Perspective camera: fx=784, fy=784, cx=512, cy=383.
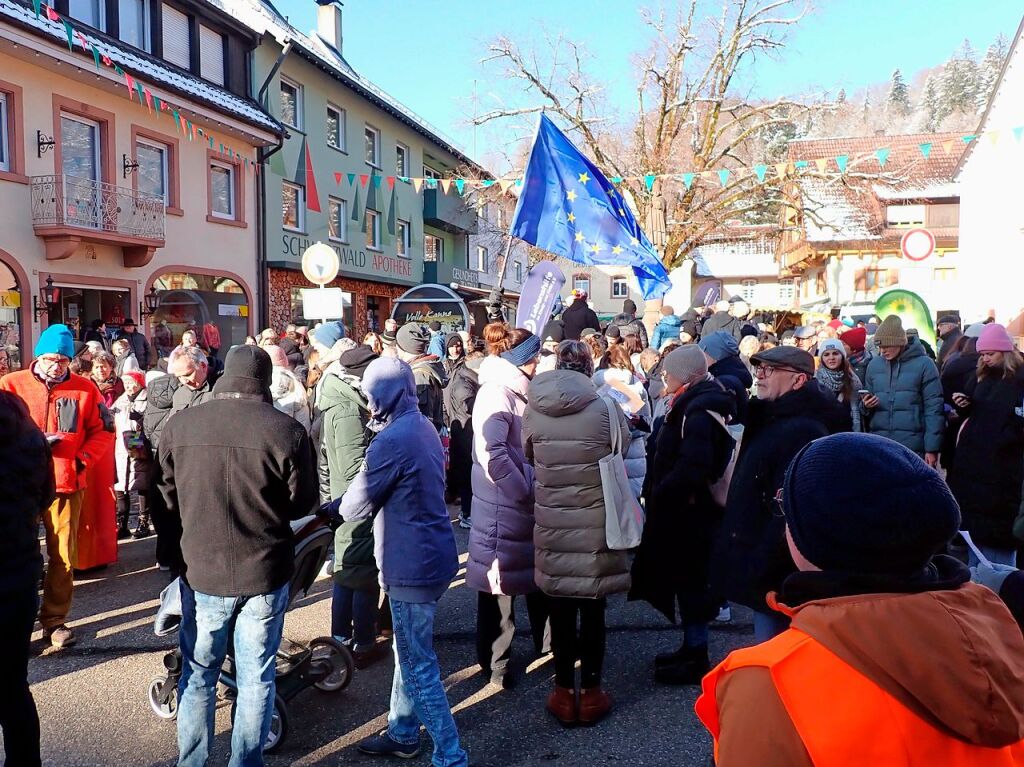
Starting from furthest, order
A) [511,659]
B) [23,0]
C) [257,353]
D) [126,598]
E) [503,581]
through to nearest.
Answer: [23,0] → [126,598] → [511,659] → [503,581] → [257,353]

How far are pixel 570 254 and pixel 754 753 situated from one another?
6980 millimetres

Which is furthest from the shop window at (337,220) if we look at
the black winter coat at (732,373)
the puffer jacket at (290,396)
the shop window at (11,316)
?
the black winter coat at (732,373)

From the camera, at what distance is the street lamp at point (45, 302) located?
1360cm

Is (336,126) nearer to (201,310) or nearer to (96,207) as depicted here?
(201,310)

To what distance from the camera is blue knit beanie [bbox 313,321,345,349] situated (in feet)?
21.9

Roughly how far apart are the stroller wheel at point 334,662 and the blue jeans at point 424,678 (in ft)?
2.51

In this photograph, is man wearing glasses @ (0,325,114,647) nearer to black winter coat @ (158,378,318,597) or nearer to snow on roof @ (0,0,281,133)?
black winter coat @ (158,378,318,597)

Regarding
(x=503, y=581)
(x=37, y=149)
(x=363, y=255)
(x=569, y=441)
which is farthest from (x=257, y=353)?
(x=363, y=255)

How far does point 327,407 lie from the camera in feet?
16.4

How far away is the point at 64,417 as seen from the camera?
16.9ft

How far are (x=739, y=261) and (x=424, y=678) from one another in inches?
2186

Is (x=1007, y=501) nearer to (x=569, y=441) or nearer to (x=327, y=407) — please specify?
(x=569, y=441)

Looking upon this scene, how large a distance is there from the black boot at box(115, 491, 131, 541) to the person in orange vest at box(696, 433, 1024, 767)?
24.6 ft

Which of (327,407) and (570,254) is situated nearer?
(327,407)
